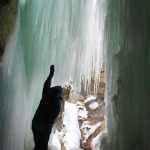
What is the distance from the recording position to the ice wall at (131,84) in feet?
4.25

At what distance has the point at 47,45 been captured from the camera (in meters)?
2.87

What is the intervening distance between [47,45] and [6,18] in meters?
0.96

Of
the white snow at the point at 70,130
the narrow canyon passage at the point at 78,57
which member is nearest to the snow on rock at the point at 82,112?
the white snow at the point at 70,130

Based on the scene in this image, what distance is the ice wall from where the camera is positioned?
4.25ft

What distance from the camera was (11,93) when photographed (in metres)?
2.30

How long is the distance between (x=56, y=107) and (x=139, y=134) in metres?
1.25

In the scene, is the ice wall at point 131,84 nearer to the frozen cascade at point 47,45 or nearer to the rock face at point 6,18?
the frozen cascade at point 47,45

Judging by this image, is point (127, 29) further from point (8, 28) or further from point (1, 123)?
point (1, 123)

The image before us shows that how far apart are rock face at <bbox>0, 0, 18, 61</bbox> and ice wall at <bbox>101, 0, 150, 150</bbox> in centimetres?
179

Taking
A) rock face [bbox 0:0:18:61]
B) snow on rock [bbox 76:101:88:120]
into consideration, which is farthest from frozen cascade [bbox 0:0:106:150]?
snow on rock [bbox 76:101:88:120]

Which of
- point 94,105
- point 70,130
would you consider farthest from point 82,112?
point 70,130

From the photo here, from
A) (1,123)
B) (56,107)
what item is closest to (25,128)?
(1,123)

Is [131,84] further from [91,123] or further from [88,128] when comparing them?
[91,123]

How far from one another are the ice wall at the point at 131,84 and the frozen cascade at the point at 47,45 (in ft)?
2.81
